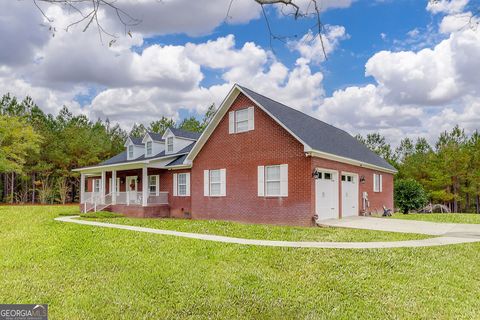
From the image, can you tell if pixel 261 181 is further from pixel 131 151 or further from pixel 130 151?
pixel 130 151

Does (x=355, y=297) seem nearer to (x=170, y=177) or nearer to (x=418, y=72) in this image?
(x=418, y=72)

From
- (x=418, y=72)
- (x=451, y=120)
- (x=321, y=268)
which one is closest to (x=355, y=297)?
(x=321, y=268)

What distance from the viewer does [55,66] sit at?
6.78 metres

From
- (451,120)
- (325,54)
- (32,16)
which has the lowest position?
(325,54)

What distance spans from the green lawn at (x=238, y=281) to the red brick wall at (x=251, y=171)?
5917mm

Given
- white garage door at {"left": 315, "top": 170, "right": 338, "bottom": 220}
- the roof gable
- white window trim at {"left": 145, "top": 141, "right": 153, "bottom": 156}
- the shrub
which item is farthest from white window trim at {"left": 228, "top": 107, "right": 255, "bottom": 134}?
the shrub

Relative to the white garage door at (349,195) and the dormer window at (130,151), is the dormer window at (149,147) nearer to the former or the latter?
the dormer window at (130,151)

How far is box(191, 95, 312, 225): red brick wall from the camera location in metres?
14.9

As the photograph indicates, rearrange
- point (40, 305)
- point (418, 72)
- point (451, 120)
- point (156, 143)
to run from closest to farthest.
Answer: point (40, 305), point (418, 72), point (156, 143), point (451, 120)

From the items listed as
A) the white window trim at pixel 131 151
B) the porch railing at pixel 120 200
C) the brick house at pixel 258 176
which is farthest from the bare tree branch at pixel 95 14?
the white window trim at pixel 131 151

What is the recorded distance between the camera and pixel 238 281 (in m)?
6.78

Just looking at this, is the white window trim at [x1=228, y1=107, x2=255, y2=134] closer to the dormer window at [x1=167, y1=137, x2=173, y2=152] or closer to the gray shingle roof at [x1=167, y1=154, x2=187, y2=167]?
the gray shingle roof at [x1=167, y1=154, x2=187, y2=167]

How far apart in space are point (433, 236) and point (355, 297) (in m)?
7.43

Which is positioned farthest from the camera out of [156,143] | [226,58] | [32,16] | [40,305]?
[156,143]
